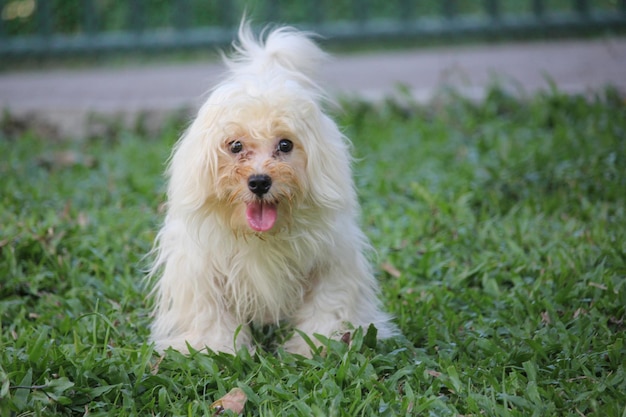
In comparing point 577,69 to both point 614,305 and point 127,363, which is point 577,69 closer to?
point 614,305

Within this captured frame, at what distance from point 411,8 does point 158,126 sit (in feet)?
9.05

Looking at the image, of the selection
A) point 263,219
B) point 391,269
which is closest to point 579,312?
point 391,269

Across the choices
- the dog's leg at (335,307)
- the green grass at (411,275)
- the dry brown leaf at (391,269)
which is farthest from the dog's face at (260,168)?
the dry brown leaf at (391,269)

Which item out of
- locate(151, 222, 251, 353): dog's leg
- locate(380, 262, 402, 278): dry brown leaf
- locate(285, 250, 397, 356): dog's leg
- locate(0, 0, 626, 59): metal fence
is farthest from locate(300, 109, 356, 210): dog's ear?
locate(0, 0, 626, 59): metal fence

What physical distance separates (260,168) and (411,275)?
1.49m

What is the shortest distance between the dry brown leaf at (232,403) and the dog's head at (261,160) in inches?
25.5

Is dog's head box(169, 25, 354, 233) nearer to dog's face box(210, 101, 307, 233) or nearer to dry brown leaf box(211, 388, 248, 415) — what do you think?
dog's face box(210, 101, 307, 233)

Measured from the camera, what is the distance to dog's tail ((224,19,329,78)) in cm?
388

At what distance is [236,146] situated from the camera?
3.55 metres

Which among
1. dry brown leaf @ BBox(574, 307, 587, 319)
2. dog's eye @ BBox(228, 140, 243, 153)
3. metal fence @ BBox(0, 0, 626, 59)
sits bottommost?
dry brown leaf @ BBox(574, 307, 587, 319)

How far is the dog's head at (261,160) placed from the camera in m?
3.48

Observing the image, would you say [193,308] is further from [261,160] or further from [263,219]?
[261,160]

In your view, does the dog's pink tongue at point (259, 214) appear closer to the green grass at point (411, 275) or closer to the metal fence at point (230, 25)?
the green grass at point (411, 275)

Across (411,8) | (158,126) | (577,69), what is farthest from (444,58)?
(158,126)
